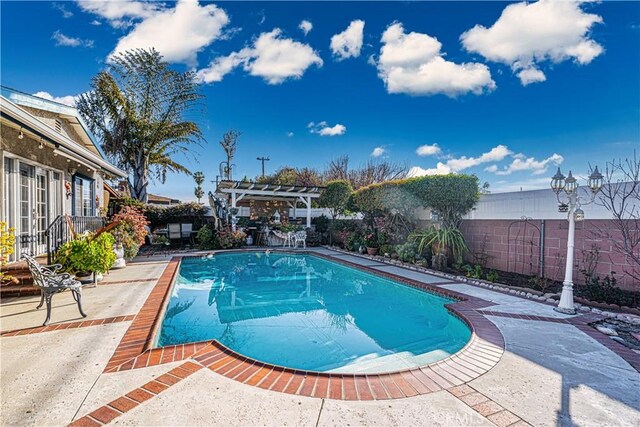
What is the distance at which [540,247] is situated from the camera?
8133mm

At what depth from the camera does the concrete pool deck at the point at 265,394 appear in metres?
2.62

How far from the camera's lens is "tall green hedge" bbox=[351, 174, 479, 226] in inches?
407

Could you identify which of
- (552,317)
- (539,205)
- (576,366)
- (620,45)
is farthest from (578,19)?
(576,366)

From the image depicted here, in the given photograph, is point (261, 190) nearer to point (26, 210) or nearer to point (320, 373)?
point (26, 210)

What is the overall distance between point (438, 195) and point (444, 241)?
163cm

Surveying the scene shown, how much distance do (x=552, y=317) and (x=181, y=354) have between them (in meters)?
6.15

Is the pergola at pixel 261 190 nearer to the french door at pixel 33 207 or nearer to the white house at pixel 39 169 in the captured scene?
the white house at pixel 39 169

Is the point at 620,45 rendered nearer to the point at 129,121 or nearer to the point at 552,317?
the point at 552,317

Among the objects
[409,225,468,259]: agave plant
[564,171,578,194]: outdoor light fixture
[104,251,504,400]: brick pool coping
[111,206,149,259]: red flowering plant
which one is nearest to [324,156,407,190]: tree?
[409,225,468,259]: agave plant

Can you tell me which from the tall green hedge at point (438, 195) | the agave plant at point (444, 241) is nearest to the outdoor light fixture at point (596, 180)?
the tall green hedge at point (438, 195)

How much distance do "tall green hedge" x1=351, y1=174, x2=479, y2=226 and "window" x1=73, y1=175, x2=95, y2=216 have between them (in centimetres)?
1183

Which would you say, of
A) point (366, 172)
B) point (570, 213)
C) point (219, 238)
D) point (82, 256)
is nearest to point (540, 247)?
point (570, 213)

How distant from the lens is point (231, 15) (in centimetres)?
1091

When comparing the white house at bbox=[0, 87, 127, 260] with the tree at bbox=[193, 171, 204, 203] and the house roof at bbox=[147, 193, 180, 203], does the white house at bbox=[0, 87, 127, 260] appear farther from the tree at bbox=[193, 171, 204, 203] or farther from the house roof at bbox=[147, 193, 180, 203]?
the tree at bbox=[193, 171, 204, 203]
